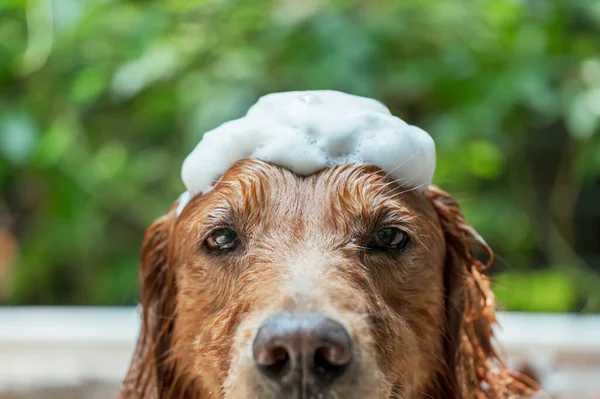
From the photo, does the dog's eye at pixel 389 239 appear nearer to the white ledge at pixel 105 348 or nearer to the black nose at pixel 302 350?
the black nose at pixel 302 350

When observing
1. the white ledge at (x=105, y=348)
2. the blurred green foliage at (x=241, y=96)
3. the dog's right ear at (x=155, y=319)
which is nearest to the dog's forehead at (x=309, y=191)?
the dog's right ear at (x=155, y=319)

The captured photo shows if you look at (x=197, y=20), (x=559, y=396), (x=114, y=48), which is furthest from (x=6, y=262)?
(x=559, y=396)

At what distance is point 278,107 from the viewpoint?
2.36 meters

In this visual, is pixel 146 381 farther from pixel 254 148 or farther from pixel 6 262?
pixel 6 262

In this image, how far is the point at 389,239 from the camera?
219 centimetres

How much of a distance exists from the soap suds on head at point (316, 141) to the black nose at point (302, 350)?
630mm

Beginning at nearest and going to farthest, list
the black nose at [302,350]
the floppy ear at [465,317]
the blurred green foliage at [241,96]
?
the black nose at [302,350], the floppy ear at [465,317], the blurred green foliage at [241,96]

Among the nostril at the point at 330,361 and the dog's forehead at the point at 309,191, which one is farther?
the dog's forehead at the point at 309,191

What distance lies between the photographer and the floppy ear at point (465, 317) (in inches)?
96.1

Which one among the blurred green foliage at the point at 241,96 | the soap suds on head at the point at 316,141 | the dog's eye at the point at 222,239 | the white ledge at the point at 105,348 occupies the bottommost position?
the white ledge at the point at 105,348

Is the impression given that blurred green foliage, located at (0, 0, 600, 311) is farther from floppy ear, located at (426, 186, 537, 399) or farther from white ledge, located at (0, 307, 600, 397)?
floppy ear, located at (426, 186, 537, 399)

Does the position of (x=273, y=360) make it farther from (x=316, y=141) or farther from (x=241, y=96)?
(x=241, y=96)

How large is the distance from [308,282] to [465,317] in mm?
766

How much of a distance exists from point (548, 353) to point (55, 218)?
3065mm
